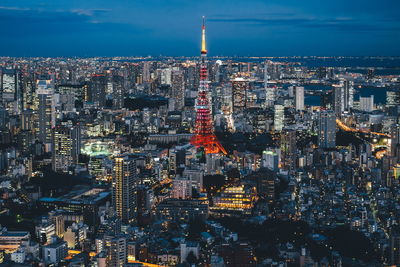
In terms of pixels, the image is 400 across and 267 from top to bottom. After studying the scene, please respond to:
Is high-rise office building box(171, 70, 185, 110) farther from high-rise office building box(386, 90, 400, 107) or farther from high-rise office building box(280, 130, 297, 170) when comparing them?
high-rise office building box(280, 130, 297, 170)

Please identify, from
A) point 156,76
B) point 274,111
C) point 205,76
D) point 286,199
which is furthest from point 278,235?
point 156,76

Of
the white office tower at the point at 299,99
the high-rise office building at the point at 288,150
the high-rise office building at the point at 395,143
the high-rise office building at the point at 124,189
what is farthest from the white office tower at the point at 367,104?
the high-rise office building at the point at 124,189

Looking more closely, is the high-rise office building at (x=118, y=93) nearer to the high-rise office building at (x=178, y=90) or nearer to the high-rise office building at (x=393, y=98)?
the high-rise office building at (x=178, y=90)

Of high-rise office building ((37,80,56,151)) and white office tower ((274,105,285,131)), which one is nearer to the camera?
high-rise office building ((37,80,56,151))

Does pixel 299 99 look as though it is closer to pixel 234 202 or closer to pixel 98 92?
pixel 98 92

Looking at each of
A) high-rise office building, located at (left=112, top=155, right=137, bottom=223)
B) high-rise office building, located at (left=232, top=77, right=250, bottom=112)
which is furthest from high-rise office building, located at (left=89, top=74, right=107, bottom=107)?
high-rise office building, located at (left=112, top=155, right=137, bottom=223)

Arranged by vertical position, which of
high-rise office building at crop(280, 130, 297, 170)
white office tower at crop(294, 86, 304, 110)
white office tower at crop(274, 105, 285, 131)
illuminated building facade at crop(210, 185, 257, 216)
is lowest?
illuminated building facade at crop(210, 185, 257, 216)

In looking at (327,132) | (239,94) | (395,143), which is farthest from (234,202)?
(239,94)
